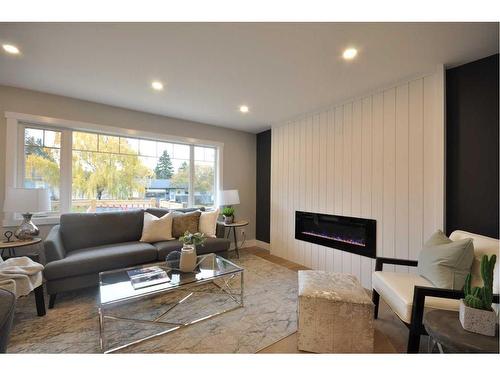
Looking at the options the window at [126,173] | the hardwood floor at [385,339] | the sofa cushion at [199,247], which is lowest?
the hardwood floor at [385,339]

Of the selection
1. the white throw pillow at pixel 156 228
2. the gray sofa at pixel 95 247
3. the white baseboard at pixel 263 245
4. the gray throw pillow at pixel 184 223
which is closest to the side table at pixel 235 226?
the gray sofa at pixel 95 247

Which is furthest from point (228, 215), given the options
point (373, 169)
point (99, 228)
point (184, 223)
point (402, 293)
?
point (402, 293)

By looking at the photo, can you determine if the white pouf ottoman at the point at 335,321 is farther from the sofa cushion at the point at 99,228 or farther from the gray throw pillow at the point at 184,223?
the sofa cushion at the point at 99,228

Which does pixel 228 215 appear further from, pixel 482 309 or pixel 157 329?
pixel 482 309

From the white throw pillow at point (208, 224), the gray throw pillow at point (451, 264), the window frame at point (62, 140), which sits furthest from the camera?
the white throw pillow at point (208, 224)

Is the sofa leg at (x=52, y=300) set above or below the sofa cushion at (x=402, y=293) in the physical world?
below

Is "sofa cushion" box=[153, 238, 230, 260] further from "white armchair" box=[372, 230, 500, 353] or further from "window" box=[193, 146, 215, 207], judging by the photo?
"white armchair" box=[372, 230, 500, 353]

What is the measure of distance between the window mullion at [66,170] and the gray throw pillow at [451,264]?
4219 millimetres

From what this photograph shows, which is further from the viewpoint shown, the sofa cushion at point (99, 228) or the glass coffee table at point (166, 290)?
the sofa cushion at point (99, 228)

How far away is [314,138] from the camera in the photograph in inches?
130

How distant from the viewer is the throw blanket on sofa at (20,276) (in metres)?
1.64
